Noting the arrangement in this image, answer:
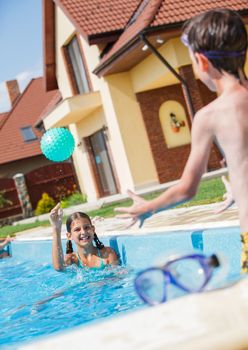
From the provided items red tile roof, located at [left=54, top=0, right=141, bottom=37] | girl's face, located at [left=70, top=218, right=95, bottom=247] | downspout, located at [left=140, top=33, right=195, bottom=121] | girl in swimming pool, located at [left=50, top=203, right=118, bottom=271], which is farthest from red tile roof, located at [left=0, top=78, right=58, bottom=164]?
girl's face, located at [left=70, top=218, right=95, bottom=247]

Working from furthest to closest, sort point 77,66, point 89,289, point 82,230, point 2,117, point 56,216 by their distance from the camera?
point 2,117 → point 77,66 → point 89,289 → point 82,230 → point 56,216

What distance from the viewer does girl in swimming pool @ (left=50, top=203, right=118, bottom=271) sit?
20.4ft

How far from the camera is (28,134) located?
34844mm

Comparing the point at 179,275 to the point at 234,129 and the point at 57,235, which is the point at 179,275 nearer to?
the point at 234,129

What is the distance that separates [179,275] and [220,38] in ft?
3.12

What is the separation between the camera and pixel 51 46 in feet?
74.8

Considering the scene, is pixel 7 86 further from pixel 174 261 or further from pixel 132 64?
pixel 174 261

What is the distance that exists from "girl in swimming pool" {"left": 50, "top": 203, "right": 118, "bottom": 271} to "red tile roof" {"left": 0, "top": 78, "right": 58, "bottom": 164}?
26236mm

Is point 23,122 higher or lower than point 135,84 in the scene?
higher

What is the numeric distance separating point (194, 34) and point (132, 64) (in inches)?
615

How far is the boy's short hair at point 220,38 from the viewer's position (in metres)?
2.31

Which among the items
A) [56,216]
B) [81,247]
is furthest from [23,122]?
[56,216]

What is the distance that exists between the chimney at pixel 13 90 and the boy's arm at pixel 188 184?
3770 cm

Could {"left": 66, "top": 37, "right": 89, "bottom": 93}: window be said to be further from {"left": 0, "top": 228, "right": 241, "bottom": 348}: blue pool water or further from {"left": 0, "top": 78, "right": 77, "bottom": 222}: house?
Result: {"left": 0, "top": 228, "right": 241, "bottom": 348}: blue pool water
